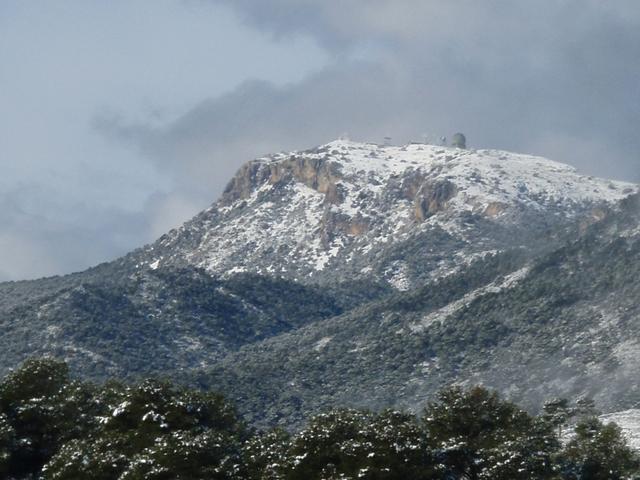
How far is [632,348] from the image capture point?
180 m

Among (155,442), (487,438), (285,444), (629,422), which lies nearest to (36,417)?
(155,442)

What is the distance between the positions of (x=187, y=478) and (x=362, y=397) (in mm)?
110687

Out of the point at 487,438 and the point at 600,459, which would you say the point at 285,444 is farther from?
the point at 600,459

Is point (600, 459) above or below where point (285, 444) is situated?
below

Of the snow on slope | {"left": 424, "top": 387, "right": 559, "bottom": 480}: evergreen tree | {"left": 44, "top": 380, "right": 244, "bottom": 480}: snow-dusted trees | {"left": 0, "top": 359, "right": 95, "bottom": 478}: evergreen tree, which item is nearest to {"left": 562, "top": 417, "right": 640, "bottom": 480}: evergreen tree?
{"left": 424, "top": 387, "right": 559, "bottom": 480}: evergreen tree

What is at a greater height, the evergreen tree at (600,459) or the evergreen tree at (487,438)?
the evergreen tree at (487,438)

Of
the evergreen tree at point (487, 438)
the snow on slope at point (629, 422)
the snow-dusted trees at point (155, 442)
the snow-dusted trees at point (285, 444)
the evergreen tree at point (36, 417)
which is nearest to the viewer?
the snow-dusted trees at point (285, 444)

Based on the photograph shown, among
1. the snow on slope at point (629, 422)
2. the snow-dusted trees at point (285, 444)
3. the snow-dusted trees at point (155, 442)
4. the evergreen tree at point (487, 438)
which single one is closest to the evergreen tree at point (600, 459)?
the snow-dusted trees at point (285, 444)

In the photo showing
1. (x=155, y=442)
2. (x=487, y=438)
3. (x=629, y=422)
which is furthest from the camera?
(x=629, y=422)

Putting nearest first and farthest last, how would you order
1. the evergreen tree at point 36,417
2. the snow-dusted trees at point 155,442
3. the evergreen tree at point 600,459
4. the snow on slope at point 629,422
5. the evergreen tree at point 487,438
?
1. the evergreen tree at point 487,438
2. the snow-dusted trees at point 155,442
3. the evergreen tree at point 600,459
4. the evergreen tree at point 36,417
5. the snow on slope at point 629,422

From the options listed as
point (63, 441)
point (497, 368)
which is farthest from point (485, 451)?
point (497, 368)

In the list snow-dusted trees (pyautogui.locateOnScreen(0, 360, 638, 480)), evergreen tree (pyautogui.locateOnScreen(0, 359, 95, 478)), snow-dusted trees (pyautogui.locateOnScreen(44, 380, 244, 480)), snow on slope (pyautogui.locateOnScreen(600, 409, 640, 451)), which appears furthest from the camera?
snow on slope (pyautogui.locateOnScreen(600, 409, 640, 451))

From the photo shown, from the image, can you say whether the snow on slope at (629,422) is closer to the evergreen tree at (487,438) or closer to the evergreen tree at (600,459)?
the evergreen tree at (600,459)

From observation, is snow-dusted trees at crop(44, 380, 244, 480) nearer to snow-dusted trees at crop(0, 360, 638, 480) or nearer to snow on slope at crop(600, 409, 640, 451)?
snow-dusted trees at crop(0, 360, 638, 480)
